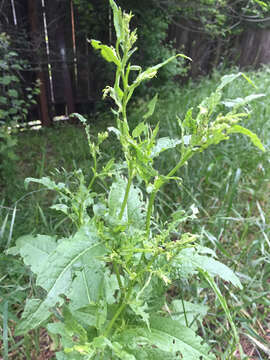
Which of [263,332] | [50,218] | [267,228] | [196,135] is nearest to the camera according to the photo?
[196,135]

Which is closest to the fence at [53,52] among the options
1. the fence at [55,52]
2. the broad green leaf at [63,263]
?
the fence at [55,52]

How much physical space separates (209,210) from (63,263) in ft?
5.42

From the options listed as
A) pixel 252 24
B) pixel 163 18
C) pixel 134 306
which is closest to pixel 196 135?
pixel 134 306

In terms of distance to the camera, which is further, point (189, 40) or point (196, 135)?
point (189, 40)

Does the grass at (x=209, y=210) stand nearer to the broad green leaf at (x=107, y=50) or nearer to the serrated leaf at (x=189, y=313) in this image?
the serrated leaf at (x=189, y=313)

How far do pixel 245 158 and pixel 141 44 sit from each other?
1.99 m

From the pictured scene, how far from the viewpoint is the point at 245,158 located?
2.53 m

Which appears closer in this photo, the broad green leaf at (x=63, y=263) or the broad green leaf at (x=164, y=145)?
the broad green leaf at (x=63, y=263)

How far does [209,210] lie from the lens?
217 cm

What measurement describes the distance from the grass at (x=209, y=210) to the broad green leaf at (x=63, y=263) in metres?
0.66

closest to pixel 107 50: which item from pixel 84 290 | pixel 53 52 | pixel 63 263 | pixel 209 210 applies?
pixel 63 263

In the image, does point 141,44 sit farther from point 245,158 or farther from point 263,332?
point 263,332

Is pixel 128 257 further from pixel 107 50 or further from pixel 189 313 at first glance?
pixel 189 313

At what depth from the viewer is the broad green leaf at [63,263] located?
66 centimetres
